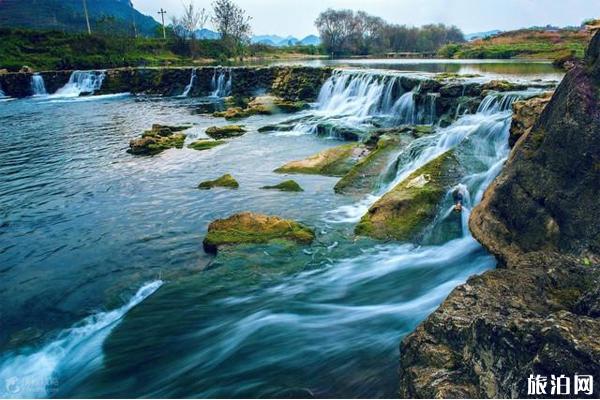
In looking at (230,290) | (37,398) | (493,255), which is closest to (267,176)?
(230,290)

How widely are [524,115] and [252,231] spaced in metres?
7.05

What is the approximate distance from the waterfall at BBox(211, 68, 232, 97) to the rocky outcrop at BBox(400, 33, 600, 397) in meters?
38.7

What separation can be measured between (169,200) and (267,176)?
355cm

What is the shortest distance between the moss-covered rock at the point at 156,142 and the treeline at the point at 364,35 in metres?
85.5

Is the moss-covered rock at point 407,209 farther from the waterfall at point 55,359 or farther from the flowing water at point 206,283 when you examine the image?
the waterfall at point 55,359

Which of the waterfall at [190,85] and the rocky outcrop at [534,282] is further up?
the rocky outcrop at [534,282]

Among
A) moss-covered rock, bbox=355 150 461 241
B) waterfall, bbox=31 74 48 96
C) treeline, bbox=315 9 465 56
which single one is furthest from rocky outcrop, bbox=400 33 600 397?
treeline, bbox=315 9 465 56

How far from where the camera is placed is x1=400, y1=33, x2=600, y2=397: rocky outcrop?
10.9 feet

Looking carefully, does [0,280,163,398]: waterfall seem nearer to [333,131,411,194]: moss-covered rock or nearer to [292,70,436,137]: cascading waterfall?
[333,131,411,194]: moss-covered rock


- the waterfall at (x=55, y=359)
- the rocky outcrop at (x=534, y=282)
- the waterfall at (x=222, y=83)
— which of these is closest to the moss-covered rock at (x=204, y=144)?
the waterfall at (x=55, y=359)

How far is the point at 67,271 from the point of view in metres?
8.95

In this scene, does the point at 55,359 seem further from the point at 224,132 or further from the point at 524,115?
the point at 224,132

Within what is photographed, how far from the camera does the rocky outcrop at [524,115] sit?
34.2 ft

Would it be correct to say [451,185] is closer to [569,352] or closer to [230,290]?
[230,290]
